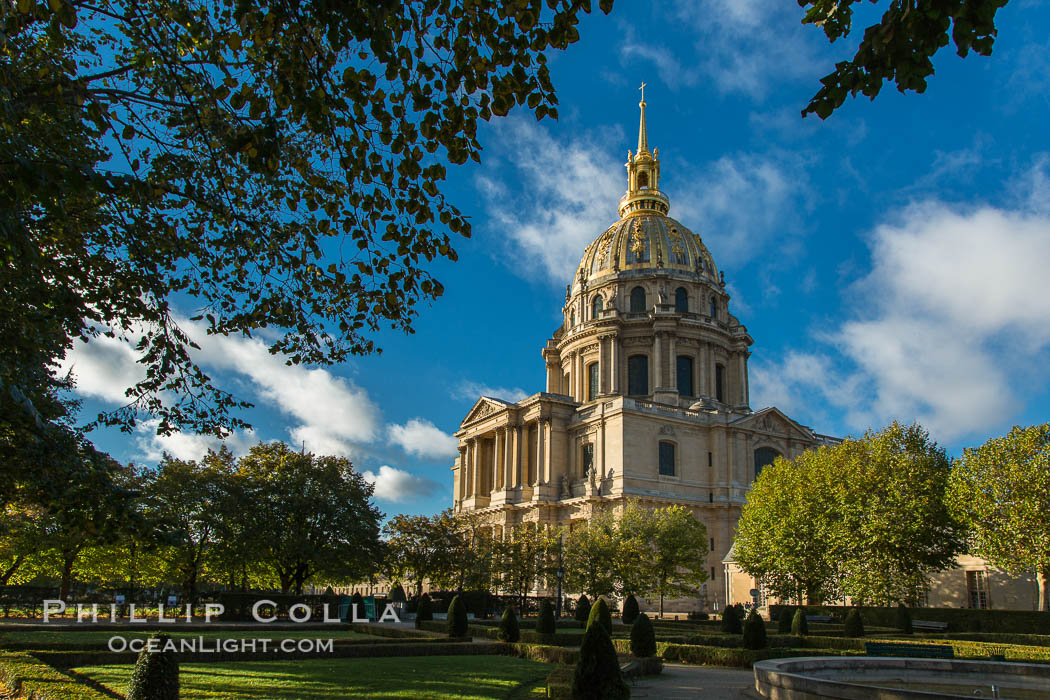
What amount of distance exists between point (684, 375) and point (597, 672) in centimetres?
6399

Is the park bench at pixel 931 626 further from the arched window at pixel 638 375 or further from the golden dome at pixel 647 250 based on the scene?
the golden dome at pixel 647 250

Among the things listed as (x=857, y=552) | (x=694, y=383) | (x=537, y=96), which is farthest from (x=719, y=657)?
(x=694, y=383)

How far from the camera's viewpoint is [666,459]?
66312mm

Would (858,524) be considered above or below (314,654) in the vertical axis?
above

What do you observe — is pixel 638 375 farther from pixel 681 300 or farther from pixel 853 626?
pixel 853 626

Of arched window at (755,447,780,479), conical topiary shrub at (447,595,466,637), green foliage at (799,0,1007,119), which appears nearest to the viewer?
green foliage at (799,0,1007,119)

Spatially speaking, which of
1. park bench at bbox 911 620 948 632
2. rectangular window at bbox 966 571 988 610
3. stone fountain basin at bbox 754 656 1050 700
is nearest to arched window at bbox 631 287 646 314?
rectangular window at bbox 966 571 988 610

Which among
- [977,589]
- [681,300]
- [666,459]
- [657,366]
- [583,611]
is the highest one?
[681,300]

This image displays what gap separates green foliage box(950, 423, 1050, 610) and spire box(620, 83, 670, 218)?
55.2 m

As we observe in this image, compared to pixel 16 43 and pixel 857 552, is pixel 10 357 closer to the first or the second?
pixel 16 43

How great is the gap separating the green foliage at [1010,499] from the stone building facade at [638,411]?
83.5 feet

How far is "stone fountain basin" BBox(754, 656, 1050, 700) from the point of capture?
15375 mm

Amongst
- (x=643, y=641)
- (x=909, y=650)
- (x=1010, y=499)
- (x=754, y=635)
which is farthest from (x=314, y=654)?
(x=1010, y=499)

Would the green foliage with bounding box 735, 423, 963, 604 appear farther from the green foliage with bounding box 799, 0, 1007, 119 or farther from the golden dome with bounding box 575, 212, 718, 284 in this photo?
the golden dome with bounding box 575, 212, 718, 284
